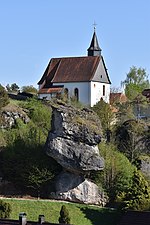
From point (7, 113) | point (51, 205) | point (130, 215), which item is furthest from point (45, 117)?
point (130, 215)

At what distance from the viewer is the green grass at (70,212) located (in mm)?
35219

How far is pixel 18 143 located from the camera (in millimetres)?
40250

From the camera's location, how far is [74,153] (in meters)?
38.5

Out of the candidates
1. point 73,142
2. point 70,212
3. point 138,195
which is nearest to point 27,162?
point 73,142

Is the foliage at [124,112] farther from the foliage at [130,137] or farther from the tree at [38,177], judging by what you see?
the tree at [38,177]

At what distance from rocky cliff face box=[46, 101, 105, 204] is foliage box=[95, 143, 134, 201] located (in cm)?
98

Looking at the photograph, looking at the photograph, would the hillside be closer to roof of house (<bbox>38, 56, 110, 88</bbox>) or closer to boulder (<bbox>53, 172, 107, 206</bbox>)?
boulder (<bbox>53, 172, 107, 206</bbox>)

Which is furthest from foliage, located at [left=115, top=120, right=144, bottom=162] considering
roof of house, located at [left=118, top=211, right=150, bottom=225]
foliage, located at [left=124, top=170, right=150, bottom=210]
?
roof of house, located at [left=118, top=211, right=150, bottom=225]

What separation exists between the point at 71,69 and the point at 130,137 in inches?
686

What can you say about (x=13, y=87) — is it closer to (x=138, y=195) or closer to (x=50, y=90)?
(x=50, y=90)

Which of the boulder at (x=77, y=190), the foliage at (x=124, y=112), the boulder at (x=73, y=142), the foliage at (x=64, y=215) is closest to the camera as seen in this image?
the foliage at (x=64, y=215)

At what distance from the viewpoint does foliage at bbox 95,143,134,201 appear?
39531 millimetres

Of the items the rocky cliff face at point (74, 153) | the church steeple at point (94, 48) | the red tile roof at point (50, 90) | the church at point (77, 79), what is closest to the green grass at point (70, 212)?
the rocky cliff face at point (74, 153)

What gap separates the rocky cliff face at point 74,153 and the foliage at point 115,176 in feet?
3.20
